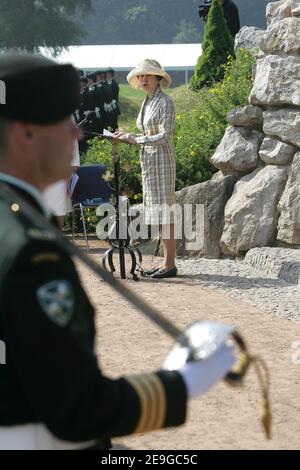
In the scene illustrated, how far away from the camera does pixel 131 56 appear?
4253cm

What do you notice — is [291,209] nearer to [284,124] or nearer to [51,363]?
[284,124]

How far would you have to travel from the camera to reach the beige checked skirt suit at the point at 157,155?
793 cm

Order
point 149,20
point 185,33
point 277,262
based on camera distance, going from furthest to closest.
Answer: point 149,20, point 185,33, point 277,262

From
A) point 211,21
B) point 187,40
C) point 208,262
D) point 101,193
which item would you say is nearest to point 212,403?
point 208,262

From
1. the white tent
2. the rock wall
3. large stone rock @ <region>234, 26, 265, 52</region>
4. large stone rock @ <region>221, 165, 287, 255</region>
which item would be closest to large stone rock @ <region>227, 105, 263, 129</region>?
the rock wall

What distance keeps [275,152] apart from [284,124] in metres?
0.24

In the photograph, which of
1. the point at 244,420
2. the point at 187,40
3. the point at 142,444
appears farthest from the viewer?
the point at 187,40

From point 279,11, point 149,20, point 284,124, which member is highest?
point 149,20

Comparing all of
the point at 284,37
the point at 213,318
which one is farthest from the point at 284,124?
the point at 213,318

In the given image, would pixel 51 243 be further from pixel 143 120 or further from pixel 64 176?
pixel 143 120

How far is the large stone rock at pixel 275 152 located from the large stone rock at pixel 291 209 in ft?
0.33

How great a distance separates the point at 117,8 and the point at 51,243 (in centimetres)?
8874

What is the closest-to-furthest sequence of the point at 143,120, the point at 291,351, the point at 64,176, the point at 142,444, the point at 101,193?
the point at 64,176
the point at 142,444
the point at 291,351
the point at 143,120
the point at 101,193

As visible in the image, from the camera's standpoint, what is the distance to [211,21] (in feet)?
53.7
